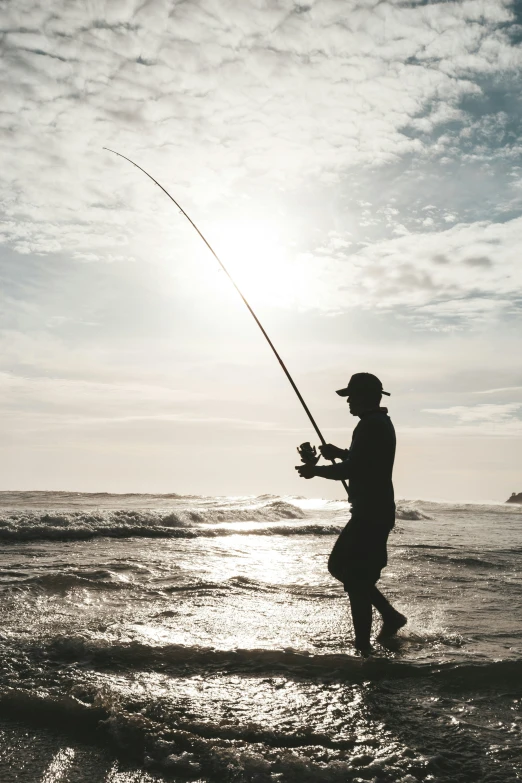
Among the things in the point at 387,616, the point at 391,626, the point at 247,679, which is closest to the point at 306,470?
the point at 387,616

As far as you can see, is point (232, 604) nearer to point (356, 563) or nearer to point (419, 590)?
point (356, 563)

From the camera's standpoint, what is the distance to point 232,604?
6055 millimetres

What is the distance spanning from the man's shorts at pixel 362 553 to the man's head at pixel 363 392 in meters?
0.89

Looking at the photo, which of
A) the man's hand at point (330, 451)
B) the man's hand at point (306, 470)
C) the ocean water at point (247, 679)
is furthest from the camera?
the man's hand at point (330, 451)

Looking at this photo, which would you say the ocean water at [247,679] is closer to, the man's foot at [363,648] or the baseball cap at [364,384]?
the man's foot at [363,648]

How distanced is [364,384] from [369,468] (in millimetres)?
695

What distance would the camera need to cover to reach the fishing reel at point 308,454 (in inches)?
190

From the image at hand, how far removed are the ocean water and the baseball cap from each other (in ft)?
6.62

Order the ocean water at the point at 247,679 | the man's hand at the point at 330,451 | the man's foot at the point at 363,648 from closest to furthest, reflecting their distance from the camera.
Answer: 1. the ocean water at the point at 247,679
2. the man's foot at the point at 363,648
3. the man's hand at the point at 330,451

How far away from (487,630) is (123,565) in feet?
17.1

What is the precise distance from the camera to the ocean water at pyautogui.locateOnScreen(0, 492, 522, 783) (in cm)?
279

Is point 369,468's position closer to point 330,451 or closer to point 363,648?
point 330,451

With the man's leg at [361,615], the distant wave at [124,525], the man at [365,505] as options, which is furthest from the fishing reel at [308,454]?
the distant wave at [124,525]

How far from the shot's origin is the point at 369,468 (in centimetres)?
461
